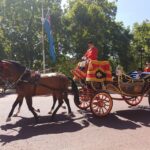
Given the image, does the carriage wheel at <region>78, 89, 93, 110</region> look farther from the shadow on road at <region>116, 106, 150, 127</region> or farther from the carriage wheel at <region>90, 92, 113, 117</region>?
the shadow on road at <region>116, 106, 150, 127</region>

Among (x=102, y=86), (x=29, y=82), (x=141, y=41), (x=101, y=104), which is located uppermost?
(x=141, y=41)

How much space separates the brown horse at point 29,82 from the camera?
12.7 metres

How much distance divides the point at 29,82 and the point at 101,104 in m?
2.47

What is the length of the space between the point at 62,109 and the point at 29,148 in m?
5.75

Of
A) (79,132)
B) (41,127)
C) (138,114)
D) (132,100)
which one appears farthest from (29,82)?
(132,100)

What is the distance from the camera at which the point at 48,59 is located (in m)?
43.8

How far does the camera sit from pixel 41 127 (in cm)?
1198

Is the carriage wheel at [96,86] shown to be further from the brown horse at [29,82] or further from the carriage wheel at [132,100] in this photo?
the carriage wheel at [132,100]

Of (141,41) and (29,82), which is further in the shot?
(141,41)

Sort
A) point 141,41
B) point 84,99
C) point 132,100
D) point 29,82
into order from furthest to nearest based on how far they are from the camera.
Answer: point 141,41, point 132,100, point 84,99, point 29,82

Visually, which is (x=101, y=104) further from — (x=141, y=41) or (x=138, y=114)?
(x=141, y=41)

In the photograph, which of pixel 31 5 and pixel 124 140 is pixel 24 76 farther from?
pixel 31 5

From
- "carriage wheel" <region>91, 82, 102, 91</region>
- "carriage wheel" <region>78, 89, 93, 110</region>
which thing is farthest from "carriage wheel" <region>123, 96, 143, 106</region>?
"carriage wheel" <region>91, 82, 102, 91</region>

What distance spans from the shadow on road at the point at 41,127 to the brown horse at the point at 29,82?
0.42 meters
